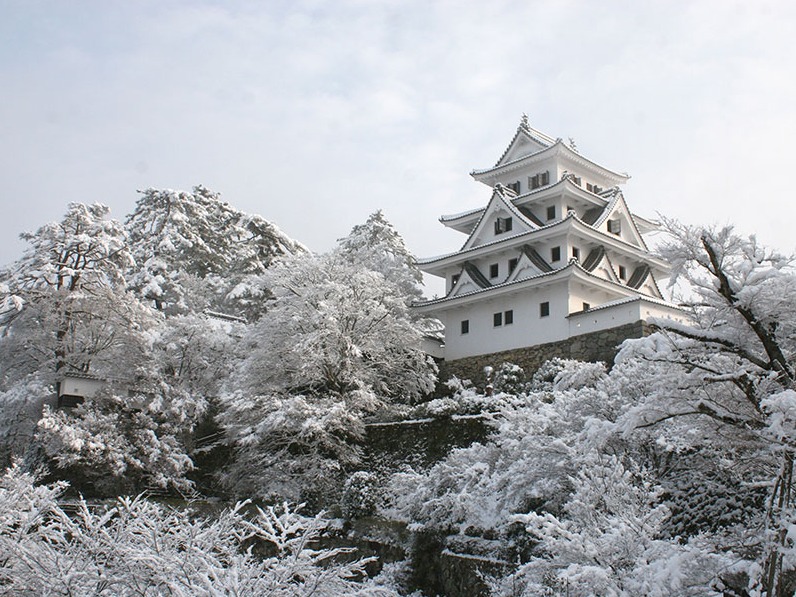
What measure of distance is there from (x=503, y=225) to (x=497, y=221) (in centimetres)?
34

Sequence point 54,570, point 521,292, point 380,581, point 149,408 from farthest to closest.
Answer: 1. point 521,292
2. point 149,408
3. point 380,581
4. point 54,570

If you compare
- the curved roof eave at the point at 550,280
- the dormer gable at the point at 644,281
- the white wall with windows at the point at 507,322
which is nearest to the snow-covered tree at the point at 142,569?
the curved roof eave at the point at 550,280

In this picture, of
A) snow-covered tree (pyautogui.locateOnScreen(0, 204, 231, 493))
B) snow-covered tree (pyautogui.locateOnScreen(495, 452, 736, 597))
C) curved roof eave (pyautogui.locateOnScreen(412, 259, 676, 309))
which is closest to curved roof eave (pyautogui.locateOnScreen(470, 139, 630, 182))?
curved roof eave (pyautogui.locateOnScreen(412, 259, 676, 309))

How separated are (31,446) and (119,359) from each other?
3255 mm

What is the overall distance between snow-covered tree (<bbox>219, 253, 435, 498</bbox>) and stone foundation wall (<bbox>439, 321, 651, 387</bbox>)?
3325mm

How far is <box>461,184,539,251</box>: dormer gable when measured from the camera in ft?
96.6

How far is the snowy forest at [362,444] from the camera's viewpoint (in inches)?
282

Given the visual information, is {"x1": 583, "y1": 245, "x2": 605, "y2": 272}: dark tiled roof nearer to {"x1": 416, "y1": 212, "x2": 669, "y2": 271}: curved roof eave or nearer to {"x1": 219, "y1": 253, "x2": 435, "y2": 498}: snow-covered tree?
{"x1": 416, "y1": 212, "x2": 669, "y2": 271}: curved roof eave

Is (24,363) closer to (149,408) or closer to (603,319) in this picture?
(149,408)

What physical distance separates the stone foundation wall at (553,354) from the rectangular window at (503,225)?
5455mm

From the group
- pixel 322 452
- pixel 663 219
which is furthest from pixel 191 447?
pixel 663 219

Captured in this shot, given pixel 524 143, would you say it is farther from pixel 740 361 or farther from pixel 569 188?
pixel 740 361

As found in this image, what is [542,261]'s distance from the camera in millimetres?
27688

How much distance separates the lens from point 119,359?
21.5 metres
